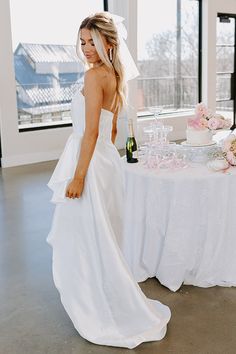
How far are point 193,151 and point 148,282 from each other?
93 centimetres

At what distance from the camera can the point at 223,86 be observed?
10641 millimetres

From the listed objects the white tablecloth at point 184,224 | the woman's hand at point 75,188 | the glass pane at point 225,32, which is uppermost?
the glass pane at point 225,32

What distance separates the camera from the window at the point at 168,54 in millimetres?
8984

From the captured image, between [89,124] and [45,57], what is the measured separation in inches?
232

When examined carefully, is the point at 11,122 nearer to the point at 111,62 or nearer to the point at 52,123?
the point at 52,123

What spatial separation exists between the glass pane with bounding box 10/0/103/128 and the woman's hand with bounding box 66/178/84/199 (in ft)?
18.1

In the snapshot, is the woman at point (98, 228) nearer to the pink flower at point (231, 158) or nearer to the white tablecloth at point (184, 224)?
the white tablecloth at point (184, 224)

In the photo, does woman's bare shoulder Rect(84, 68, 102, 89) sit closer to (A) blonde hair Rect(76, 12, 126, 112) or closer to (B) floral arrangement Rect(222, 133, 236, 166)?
(A) blonde hair Rect(76, 12, 126, 112)

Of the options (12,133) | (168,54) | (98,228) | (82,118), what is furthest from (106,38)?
(168,54)

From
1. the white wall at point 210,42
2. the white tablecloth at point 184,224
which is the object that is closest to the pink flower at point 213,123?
the white tablecloth at point 184,224

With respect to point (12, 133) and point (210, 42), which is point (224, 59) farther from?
point (12, 133)

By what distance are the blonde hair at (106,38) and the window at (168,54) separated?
6.81m

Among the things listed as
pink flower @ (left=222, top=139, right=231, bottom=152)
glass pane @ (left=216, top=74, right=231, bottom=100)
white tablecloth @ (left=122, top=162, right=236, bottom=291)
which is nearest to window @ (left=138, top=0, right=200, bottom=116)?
glass pane @ (left=216, top=74, right=231, bottom=100)

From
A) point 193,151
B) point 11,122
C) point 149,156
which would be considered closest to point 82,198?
point 149,156
